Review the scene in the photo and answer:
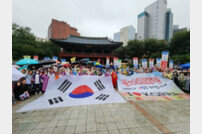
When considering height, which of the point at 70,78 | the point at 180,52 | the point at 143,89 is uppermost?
the point at 180,52

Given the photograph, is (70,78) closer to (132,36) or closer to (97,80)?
(97,80)

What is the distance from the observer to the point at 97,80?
5082mm

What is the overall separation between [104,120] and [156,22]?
7221 centimetres

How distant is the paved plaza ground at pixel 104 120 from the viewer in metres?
2.32

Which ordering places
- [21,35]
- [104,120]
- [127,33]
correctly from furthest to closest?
[127,33] < [21,35] < [104,120]

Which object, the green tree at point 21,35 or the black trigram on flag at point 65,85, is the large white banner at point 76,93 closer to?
the black trigram on flag at point 65,85

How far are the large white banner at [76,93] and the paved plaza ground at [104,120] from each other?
1.28ft

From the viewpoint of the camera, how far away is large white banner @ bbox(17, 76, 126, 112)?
3764 mm

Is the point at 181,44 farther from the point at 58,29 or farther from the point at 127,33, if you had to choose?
the point at 58,29

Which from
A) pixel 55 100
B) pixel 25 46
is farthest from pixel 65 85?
pixel 25 46

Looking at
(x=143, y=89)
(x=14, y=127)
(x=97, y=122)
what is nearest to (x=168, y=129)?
(x=97, y=122)

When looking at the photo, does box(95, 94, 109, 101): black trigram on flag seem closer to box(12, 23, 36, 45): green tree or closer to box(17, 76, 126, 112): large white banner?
box(17, 76, 126, 112): large white banner

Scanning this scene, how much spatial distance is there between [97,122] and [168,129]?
2130mm

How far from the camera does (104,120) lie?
107 inches
